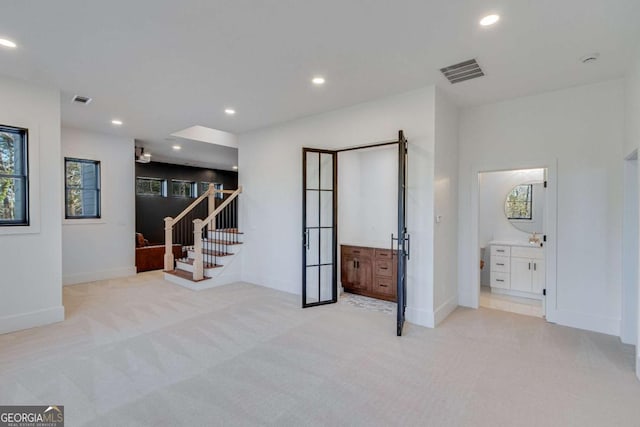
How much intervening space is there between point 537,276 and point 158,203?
9.85 meters

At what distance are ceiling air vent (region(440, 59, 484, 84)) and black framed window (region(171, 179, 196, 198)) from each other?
9.02 meters

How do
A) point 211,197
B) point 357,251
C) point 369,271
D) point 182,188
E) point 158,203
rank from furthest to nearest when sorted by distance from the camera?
point 182,188, point 158,203, point 211,197, point 357,251, point 369,271

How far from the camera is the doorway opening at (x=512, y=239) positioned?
506cm

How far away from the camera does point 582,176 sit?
12.5ft

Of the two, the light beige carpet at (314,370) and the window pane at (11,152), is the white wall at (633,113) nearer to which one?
the light beige carpet at (314,370)

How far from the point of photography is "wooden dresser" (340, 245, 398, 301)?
4.80 meters

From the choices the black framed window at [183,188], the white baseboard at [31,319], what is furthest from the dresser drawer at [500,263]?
the black framed window at [183,188]

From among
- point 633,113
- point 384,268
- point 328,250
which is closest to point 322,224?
point 328,250

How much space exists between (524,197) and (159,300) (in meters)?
6.45

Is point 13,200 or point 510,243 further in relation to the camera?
point 510,243

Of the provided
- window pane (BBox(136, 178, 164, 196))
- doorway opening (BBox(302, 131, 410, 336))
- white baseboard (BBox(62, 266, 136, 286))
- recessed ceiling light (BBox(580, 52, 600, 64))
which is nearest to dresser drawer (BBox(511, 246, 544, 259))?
doorway opening (BBox(302, 131, 410, 336))

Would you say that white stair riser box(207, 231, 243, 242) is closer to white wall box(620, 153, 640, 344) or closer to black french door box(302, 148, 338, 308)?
black french door box(302, 148, 338, 308)

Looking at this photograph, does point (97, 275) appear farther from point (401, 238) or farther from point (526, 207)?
point (526, 207)

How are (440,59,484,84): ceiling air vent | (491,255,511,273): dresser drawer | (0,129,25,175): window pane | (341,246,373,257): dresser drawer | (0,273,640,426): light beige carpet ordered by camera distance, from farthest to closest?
(491,255,511,273): dresser drawer, (341,246,373,257): dresser drawer, (0,129,25,175): window pane, (440,59,484,84): ceiling air vent, (0,273,640,426): light beige carpet
